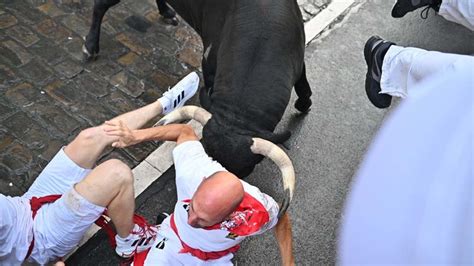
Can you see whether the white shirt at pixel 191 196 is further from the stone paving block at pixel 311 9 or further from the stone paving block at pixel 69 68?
the stone paving block at pixel 311 9

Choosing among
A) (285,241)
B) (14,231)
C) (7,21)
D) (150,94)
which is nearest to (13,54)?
(7,21)

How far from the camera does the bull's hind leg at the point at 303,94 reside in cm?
456

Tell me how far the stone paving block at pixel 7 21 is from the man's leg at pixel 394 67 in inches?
118

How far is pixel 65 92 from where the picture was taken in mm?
4469

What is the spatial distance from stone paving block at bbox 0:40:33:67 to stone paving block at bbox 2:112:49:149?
557 millimetres

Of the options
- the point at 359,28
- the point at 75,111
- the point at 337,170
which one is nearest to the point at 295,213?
the point at 337,170

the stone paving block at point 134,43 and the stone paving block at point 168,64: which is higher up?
the stone paving block at point 134,43

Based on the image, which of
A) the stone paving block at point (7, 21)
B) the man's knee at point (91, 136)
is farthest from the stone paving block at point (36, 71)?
the man's knee at point (91, 136)

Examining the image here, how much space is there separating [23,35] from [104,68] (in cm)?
73

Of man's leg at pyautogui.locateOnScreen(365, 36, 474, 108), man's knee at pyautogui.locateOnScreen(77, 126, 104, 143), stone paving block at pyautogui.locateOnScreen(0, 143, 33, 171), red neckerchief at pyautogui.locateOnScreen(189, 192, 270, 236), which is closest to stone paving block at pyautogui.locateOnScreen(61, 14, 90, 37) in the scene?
stone paving block at pyautogui.locateOnScreen(0, 143, 33, 171)

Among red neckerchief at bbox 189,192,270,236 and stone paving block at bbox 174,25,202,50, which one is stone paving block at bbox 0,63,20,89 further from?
red neckerchief at bbox 189,192,270,236

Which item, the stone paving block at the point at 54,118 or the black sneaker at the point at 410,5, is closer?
the stone paving block at the point at 54,118

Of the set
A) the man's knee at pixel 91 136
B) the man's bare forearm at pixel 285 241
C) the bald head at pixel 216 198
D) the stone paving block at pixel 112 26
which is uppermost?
the bald head at pixel 216 198

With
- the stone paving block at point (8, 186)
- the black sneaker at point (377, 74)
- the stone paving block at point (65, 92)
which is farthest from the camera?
the stone paving block at point (65, 92)
